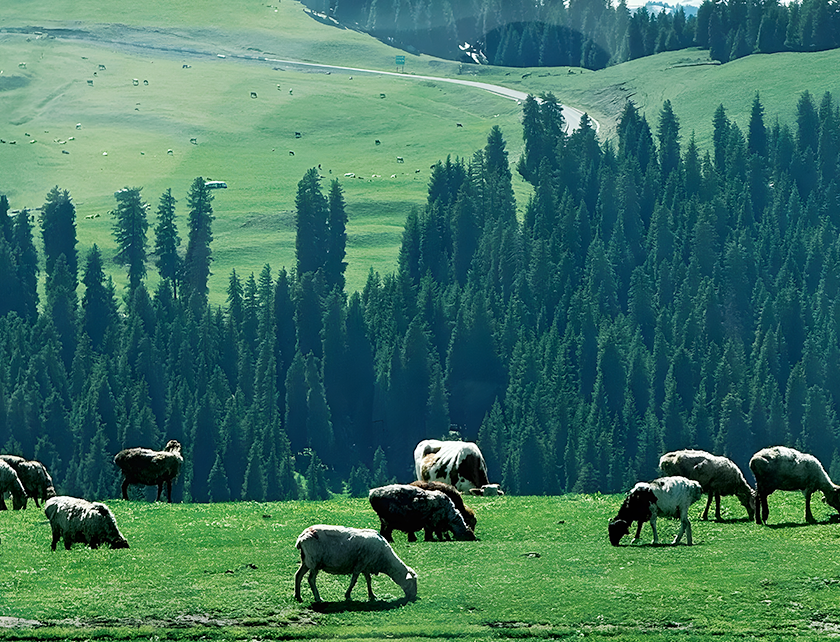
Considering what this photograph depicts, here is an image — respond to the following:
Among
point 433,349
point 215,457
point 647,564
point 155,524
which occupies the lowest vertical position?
point 215,457

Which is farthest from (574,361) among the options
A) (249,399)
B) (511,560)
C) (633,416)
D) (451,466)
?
(511,560)

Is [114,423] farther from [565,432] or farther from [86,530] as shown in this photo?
[86,530]

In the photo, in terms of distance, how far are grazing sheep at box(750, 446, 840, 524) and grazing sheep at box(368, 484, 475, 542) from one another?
9.32 meters

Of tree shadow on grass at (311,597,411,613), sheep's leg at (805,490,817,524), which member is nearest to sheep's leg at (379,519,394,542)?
tree shadow on grass at (311,597,411,613)

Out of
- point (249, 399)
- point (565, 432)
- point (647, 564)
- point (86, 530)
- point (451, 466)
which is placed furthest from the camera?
point (249, 399)

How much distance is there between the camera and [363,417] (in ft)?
642

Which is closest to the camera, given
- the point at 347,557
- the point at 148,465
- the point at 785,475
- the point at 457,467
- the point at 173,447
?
the point at 347,557

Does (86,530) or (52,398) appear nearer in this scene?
(86,530)

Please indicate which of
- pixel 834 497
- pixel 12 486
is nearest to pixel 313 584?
pixel 834 497

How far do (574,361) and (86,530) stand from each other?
531 ft

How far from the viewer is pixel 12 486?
44562 mm

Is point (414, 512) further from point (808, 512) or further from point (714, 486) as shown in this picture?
point (808, 512)

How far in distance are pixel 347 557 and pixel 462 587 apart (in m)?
3.46

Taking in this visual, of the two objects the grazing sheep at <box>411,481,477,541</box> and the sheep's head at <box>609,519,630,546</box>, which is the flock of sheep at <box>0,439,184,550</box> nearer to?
the grazing sheep at <box>411,481,477,541</box>
